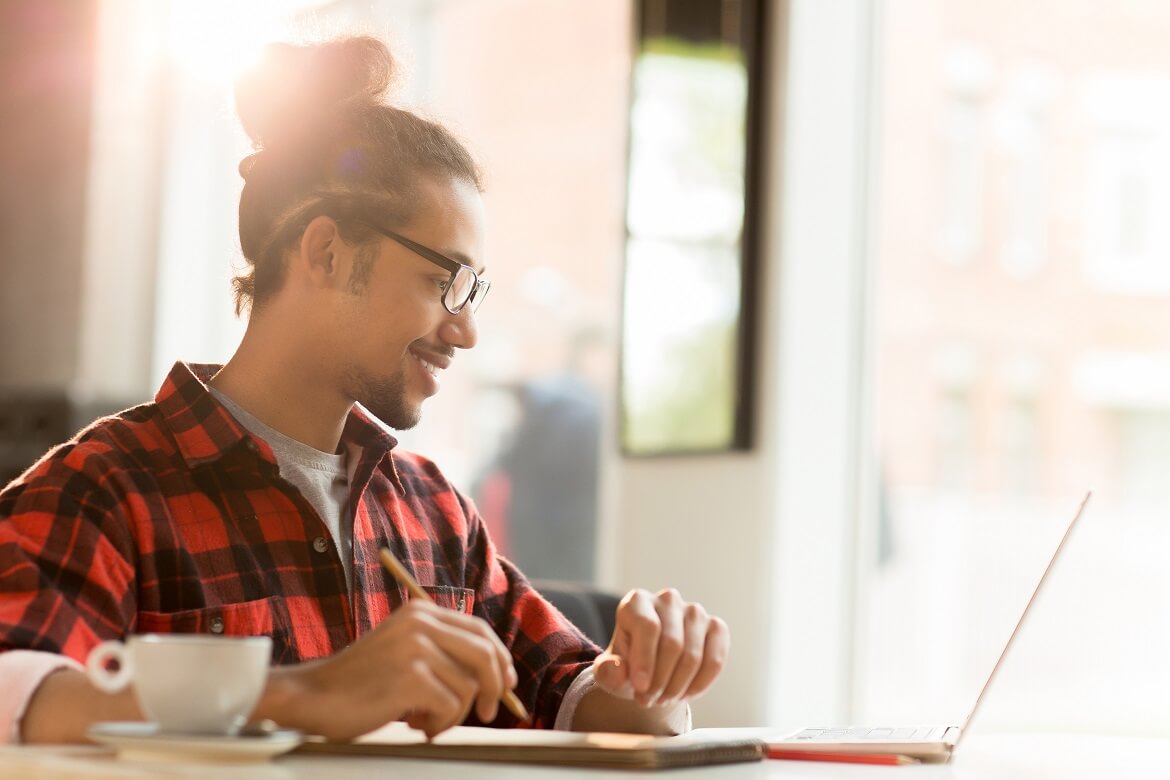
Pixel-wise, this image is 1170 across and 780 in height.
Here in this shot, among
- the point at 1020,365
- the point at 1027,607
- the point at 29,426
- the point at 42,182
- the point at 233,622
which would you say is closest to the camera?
the point at 1027,607

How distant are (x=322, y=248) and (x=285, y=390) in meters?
0.15

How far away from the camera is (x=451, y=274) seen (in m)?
1.50

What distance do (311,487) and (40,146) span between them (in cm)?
470

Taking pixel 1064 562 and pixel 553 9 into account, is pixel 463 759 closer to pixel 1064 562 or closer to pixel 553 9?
pixel 1064 562

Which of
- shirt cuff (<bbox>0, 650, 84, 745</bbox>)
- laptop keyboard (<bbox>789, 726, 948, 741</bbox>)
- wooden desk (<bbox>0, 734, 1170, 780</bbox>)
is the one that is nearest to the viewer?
wooden desk (<bbox>0, 734, 1170, 780</bbox>)

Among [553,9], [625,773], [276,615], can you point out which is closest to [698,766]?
[625,773]

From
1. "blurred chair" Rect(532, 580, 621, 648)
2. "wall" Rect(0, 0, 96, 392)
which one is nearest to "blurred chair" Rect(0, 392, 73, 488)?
A: "wall" Rect(0, 0, 96, 392)

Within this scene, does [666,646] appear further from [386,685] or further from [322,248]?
[322,248]

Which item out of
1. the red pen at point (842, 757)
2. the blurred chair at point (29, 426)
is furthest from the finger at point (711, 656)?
the blurred chair at point (29, 426)

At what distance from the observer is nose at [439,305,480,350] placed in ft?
4.95

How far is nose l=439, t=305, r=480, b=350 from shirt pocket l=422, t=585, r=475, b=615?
0.81 ft

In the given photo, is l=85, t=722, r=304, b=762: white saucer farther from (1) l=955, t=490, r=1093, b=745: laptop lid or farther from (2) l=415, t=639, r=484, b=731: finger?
(1) l=955, t=490, r=1093, b=745: laptop lid

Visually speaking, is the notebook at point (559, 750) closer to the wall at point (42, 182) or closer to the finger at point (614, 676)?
the finger at point (614, 676)

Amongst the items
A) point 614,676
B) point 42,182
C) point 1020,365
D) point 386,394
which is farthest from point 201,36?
point 614,676
